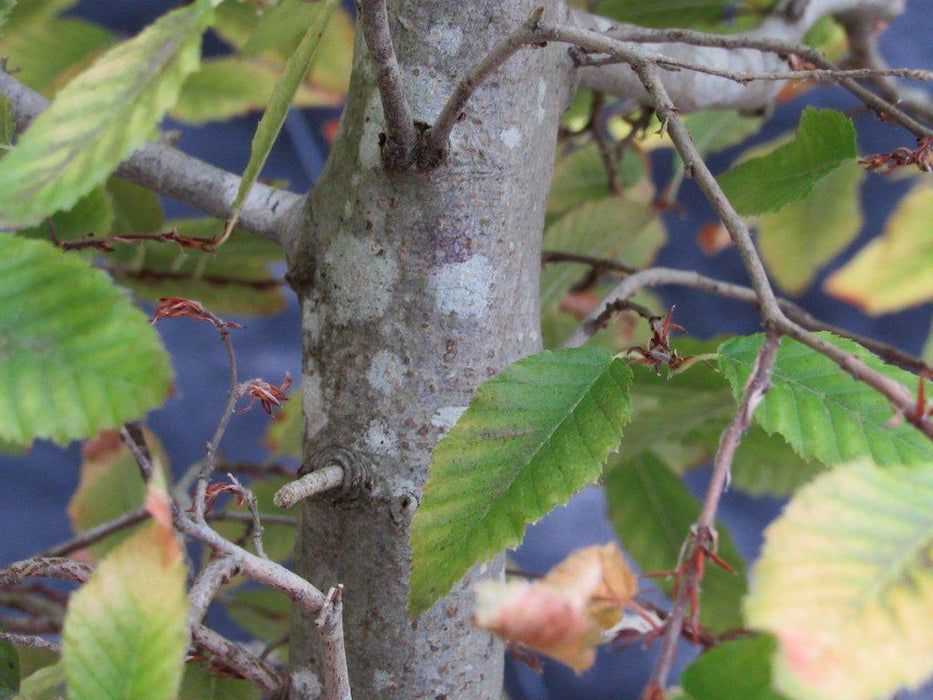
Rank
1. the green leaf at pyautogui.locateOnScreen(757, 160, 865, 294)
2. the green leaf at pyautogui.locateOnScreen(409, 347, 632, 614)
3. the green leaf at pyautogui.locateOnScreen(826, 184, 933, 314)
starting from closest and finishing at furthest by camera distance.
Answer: the green leaf at pyautogui.locateOnScreen(409, 347, 632, 614) < the green leaf at pyautogui.locateOnScreen(826, 184, 933, 314) < the green leaf at pyautogui.locateOnScreen(757, 160, 865, 294)

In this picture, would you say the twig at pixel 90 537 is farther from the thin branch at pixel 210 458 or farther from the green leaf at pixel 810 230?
the green leaf at pixel 810 230

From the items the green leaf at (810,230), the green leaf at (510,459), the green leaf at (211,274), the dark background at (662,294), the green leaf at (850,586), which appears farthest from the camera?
the dark background at (662,294)

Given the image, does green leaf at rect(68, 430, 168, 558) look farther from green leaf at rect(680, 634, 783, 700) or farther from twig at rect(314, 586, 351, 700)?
green leaf at rect(680, 634, 783, 700)

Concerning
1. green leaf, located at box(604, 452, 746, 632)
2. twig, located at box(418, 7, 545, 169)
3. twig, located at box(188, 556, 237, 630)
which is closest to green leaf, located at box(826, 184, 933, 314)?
green leaf, located at box(604, 452, 746, 632)

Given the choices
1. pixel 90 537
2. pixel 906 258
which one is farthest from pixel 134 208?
A: pixel 906 258

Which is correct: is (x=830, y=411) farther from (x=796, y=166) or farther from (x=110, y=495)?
(x=110, y=495)

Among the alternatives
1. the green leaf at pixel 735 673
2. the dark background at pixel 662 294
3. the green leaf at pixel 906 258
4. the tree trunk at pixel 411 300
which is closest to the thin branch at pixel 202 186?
the tree trunk at pixel 411 300
